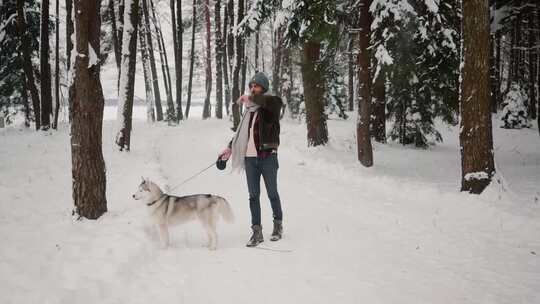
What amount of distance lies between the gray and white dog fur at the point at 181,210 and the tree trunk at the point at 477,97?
5104mm

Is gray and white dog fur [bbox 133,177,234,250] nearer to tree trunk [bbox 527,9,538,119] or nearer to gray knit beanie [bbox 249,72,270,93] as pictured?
gray knit beanie [bbox 249,72,270,93]

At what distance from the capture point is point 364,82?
1108 centimetres

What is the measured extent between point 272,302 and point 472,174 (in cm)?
561

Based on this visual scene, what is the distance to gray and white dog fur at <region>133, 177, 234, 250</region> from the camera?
5711 millimetres

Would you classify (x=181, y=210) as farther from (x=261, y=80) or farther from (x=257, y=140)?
(x=261, y=80)

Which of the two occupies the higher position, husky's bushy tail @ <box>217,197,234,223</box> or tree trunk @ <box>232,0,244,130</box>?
tree trunk @ <box>232,0,244,130</box>

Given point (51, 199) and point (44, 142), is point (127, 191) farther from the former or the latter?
point (44, 142)

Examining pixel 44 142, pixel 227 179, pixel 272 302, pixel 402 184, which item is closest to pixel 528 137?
pixel 402 184

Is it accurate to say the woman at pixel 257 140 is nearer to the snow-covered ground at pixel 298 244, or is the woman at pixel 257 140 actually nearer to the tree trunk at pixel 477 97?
the snow-covered ground at pixel 298 244

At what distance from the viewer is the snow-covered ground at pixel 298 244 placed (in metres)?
4.26

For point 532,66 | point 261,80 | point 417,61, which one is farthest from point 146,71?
point 532,66

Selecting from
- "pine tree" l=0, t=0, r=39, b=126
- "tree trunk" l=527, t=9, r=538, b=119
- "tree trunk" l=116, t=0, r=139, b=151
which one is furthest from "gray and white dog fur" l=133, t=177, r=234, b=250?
"tree trunk" l=527, t=9, r=538, b=119

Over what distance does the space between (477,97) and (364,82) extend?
3.76m

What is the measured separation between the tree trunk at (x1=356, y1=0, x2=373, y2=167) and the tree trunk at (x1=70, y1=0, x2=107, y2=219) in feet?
23.3
